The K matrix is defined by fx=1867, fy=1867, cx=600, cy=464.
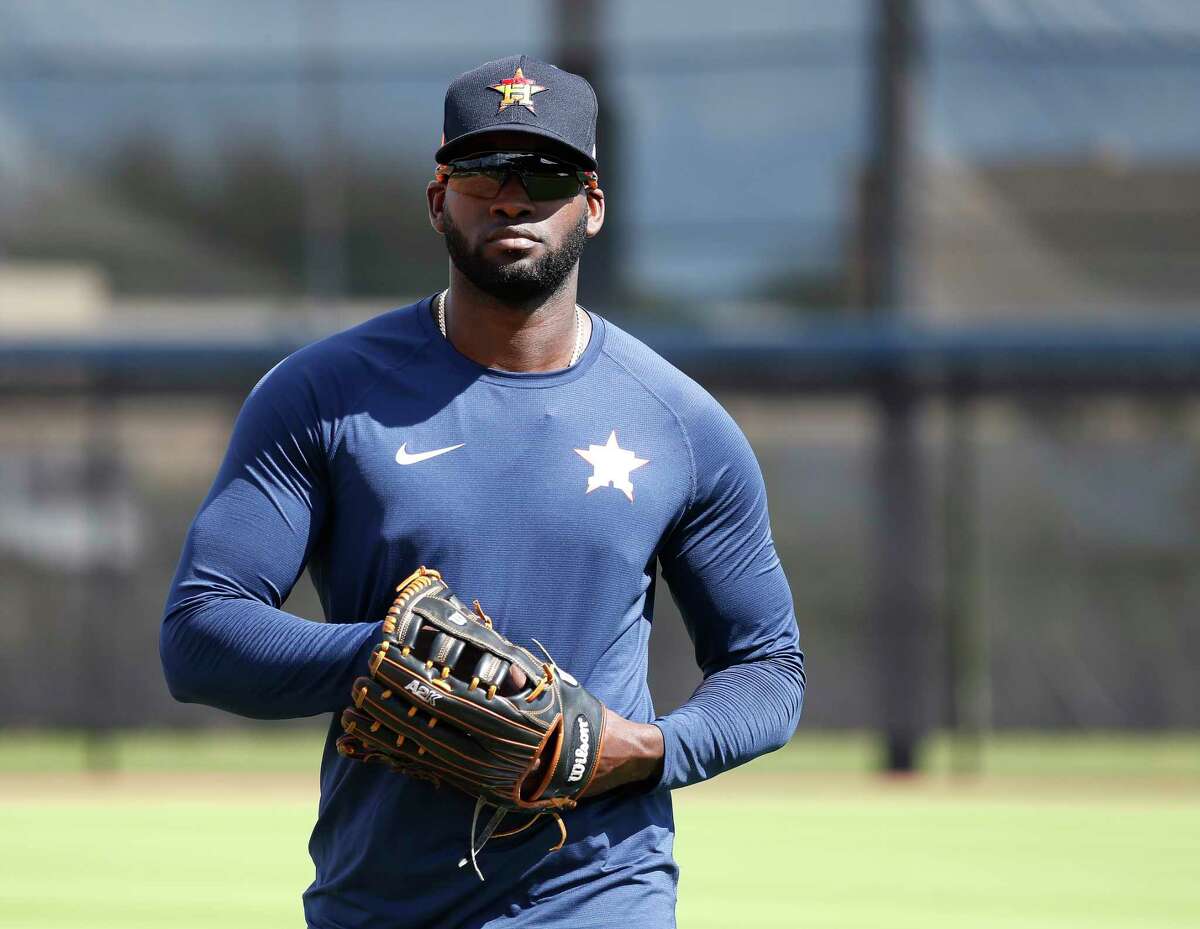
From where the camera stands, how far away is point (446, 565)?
282 cm

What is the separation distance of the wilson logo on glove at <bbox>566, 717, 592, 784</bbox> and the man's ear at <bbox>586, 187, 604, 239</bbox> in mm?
828

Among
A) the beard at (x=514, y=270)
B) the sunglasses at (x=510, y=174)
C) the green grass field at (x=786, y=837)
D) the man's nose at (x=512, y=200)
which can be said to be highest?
the sunglasses at (x=510, y=174)

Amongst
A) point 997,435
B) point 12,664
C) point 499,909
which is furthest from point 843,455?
point 499,909

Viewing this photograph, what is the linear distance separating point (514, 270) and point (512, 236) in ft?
0.17

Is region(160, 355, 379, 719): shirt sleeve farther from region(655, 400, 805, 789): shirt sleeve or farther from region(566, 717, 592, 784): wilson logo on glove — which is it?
region(655, 400, 805, 789): shirt sleeve

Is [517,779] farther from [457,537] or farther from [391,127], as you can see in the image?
[391,127]

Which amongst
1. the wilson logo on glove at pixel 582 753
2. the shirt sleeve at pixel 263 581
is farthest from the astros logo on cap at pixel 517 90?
the wilson logo on glove at pixel 582 753

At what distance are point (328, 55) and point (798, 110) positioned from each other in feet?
13.6

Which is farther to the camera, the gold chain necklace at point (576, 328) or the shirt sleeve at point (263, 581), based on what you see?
the gold chain necklace at point (576, 328)

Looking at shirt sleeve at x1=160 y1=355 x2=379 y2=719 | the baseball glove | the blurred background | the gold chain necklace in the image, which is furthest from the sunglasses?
the blurred background

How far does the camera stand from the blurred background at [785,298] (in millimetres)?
14570

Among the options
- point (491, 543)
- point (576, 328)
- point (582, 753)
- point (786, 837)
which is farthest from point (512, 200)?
point (786, 837)

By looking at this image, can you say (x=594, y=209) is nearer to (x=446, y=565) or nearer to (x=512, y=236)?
(x=512, y=236)

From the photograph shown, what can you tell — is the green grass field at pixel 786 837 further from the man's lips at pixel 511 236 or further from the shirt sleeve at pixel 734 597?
the man's lips at pixel 511 236
